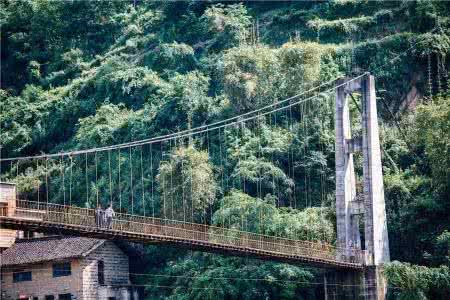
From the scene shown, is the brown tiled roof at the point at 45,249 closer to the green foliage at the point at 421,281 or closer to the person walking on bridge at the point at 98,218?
the person walking on bridge at the point at 98,218

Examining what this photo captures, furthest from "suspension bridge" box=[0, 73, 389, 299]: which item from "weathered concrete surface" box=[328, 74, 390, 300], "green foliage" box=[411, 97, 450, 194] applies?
"green foliage" box=[411, 97, 450, 194]

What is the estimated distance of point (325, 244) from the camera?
42531 millimetres

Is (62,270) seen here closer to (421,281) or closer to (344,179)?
(344,179)

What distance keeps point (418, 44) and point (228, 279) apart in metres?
14.3

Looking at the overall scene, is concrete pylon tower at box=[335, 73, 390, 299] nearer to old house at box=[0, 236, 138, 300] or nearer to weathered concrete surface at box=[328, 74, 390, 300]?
weathered concrete surface at box=[328, 74, 390, 300]

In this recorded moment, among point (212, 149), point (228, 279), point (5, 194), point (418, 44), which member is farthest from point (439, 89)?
point (5, 194)

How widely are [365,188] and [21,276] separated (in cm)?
1375

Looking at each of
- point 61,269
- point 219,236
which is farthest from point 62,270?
point 219,236

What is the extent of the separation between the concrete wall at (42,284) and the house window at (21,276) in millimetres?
122

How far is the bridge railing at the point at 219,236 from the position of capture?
36.5 meters

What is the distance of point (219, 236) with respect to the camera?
133ft

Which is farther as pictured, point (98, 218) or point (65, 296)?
point (65, 296)

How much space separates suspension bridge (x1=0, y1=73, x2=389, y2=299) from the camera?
1603 inches

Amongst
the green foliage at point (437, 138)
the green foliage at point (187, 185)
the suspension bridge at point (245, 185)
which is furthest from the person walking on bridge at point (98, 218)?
the green foliage at point (437, 138)
